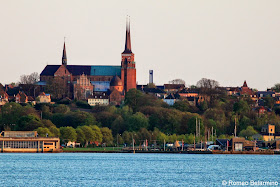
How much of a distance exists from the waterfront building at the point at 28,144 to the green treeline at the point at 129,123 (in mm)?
6490

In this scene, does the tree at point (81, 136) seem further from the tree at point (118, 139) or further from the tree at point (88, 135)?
the tree at point (118, 139)

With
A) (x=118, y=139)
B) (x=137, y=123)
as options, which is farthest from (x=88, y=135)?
(x=137, y=123)

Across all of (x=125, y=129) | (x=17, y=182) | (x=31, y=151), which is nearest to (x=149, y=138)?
(x=125, y=129)

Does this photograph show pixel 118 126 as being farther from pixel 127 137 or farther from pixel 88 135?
pixel 88 135

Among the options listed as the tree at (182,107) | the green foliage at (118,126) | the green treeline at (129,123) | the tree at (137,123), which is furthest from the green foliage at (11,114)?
the tree at (182,107)

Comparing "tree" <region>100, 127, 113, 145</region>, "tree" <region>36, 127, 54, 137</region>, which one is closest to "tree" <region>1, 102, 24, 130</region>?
"tree" <region>36, 127, 54, 137</region>

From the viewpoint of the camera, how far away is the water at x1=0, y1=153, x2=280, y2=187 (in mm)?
77688

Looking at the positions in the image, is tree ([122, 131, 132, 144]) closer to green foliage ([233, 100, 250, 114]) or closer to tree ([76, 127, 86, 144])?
tree ([76, 127, 86, 144])

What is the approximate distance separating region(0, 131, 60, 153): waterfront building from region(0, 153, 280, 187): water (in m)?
26.5

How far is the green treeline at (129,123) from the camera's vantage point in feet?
493

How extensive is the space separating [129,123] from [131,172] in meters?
73.6

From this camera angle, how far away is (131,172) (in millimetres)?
89750

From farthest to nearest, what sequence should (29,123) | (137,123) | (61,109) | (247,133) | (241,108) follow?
(61,109) < (241,108) < (137,123) < (29,123) < (247,133)

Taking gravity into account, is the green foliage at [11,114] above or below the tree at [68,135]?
above
